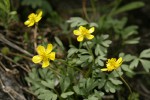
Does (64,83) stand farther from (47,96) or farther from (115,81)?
(115,81)

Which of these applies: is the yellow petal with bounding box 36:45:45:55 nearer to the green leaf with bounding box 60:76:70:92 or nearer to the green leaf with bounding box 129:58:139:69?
the green leaf with bounding box 60:76:70:92

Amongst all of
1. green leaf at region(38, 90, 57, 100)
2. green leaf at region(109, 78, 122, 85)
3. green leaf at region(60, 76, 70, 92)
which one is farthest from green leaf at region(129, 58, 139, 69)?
green leaf at region(38, 90, 57, 100)

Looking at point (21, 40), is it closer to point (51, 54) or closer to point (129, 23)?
point (51, 54)

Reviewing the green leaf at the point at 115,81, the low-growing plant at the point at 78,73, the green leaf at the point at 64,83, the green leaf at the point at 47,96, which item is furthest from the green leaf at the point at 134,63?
the green leaf at the point at 47,96

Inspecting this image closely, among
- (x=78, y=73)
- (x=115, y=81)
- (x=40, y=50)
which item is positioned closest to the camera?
(x=40, y=50)

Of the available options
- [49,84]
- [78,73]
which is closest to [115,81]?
[78,73]

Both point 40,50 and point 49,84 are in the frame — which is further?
point 49,84

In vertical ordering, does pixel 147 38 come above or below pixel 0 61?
below

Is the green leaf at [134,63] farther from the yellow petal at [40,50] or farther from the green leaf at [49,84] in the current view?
the yellow petal at [40,50]

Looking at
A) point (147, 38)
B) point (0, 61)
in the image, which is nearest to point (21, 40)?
point (0, 61)

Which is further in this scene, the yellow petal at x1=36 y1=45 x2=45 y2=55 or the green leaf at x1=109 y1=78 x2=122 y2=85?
the green leaf at x1=109 y1=78 x2=122 y2=85

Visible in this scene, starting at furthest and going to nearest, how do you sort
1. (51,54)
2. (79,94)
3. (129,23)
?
1. (129,23)
2. (79,94)
3. (51,54)
